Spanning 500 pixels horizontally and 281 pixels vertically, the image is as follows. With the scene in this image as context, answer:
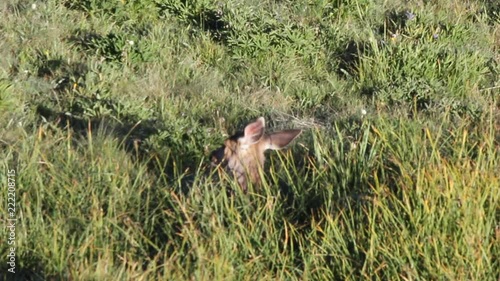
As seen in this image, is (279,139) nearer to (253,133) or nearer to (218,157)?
(253,133)

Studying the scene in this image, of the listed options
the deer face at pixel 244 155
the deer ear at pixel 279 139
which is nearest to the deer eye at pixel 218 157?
the deer face at pixel 244 155

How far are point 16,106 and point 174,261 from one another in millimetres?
2075

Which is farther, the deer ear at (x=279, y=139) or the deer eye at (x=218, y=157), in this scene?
the deer ear at (x=279, y=139)

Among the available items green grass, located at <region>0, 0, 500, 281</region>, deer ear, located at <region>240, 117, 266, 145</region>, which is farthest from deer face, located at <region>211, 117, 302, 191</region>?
green grass, located at <region>0, 0, 500, 281</region>

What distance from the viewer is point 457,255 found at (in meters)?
4.69

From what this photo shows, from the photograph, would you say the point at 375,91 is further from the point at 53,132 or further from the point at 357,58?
the point at 53,132

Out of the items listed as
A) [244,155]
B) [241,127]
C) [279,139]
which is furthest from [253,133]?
[241,127]

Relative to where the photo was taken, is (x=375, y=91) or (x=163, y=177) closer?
(x=163, y=177)

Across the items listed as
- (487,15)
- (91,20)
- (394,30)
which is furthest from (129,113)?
(487,15)

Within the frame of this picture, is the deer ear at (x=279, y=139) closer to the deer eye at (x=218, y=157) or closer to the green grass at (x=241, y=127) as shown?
the green grass at (x=241, y=127)

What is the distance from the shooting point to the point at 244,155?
18.1 feet

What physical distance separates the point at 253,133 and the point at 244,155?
0.43ft

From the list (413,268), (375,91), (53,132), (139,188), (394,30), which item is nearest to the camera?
(413,268)

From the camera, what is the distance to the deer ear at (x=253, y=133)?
546cm
